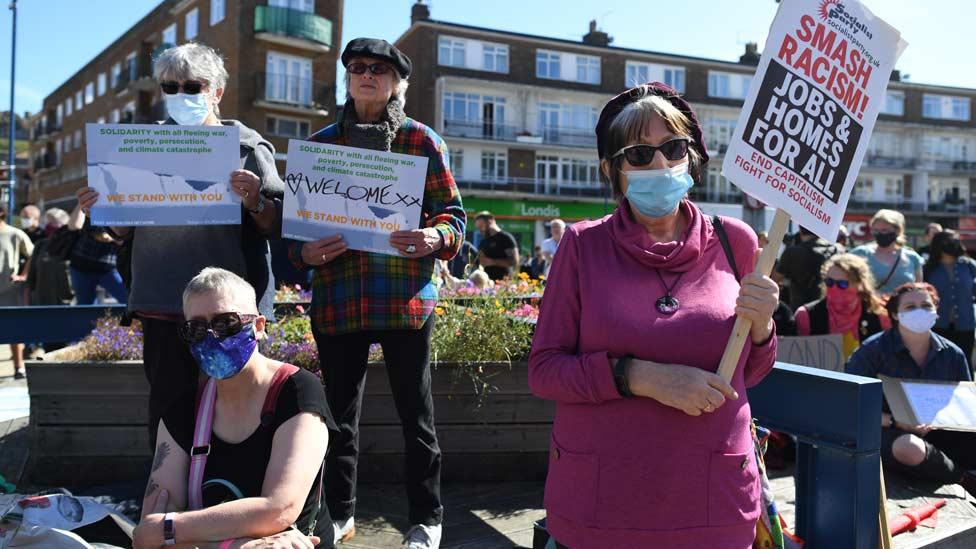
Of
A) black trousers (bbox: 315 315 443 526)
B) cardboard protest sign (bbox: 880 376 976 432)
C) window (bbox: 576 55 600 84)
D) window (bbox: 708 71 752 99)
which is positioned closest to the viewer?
black trousers (bbox: 315 315 443 526)

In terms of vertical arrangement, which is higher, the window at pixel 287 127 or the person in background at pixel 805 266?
the window at pixel 287 127

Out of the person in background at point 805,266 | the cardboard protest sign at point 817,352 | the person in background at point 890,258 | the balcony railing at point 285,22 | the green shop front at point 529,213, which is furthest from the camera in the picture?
the green shop front at point 529,213

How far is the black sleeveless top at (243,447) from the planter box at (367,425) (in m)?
1.94

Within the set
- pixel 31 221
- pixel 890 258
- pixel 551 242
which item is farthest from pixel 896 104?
pixel 31 221

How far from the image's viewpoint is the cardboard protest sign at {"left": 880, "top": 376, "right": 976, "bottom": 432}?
4.39 metres

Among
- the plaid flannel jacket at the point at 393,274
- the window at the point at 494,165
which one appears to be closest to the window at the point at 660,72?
the window at the point at 494,165

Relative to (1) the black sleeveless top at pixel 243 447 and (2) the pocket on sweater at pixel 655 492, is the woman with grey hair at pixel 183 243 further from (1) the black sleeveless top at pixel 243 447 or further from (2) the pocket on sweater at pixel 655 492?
(2) the pocket on sweater at pixel 655 492

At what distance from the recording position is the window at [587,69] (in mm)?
47000

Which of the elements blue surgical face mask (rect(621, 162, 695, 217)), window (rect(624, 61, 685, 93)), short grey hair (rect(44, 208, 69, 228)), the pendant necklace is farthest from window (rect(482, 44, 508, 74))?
the pendant necklace

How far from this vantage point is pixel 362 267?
3346mm

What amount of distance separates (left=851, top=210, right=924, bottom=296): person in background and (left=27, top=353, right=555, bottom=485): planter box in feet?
14.3

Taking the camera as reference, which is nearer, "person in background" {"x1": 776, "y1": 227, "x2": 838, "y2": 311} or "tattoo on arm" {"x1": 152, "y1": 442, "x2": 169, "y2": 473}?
"tattoo on arm" {"x1": 152, "y1": 442, "x2": 169, "y2": 473}

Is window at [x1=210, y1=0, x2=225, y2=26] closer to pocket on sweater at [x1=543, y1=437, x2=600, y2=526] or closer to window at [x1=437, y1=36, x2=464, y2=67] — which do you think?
window at [x1=437, y1=36, x2=464, y2=67]

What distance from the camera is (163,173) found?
129 inches
